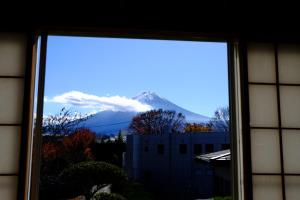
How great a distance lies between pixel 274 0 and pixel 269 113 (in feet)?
2.51

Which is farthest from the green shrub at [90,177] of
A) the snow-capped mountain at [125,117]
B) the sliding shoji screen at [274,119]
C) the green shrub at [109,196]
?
the sliding shoji screen at [274,119]

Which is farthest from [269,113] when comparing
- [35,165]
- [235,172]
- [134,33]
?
[35,165]

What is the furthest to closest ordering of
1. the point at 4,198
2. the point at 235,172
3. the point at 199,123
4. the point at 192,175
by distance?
the point at 199,123 < the point at 192,175 < the point at 235,172 < the point at 4,198

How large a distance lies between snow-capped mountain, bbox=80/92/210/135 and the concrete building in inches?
70.6

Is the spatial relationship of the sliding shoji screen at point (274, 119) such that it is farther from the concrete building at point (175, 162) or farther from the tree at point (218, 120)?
the tree at point (218, 120)

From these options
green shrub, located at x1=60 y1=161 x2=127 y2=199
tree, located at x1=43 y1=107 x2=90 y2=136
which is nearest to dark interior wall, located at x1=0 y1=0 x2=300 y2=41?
green shrub, located at x1=60 y1=161 x2=127 y2=199

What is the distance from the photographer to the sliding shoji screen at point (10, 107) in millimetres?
1894

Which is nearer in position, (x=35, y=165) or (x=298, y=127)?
(x=35, y=165)

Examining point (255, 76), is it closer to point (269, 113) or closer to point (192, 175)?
point (269, 113)

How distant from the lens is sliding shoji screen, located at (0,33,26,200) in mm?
1894

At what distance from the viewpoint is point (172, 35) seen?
2.21 metres

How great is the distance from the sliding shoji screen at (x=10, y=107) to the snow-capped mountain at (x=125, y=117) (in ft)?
46.3

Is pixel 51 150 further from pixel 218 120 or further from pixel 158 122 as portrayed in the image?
pixel 218 120

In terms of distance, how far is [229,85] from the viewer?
7.29 ft
